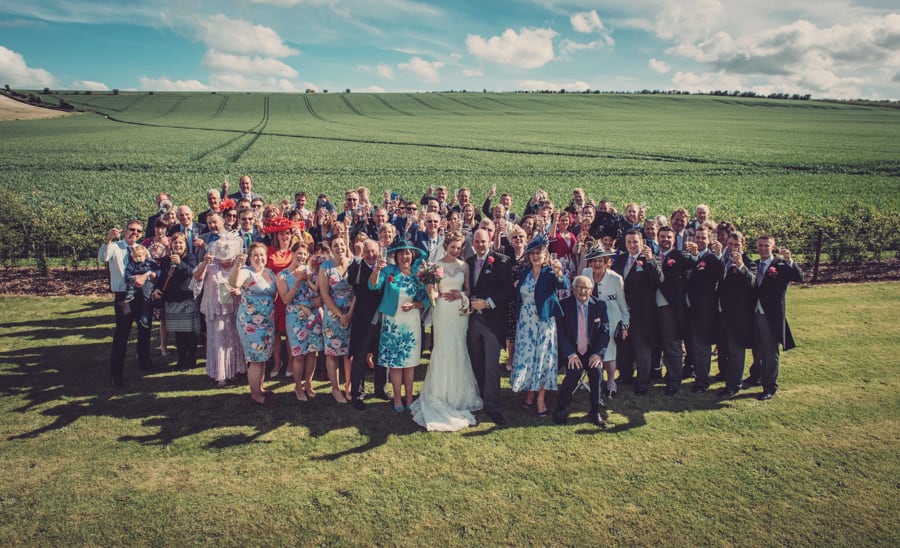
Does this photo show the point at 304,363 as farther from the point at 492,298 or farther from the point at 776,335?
the point at 776,335

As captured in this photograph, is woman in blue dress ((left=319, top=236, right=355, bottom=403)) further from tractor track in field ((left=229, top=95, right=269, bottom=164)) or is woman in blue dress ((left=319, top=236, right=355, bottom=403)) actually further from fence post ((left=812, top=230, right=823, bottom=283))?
tractor track in field ((left=229, top=95, right=269, bottom=164))

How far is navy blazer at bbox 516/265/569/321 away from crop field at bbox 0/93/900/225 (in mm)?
17848

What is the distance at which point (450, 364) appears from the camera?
21.9 feet

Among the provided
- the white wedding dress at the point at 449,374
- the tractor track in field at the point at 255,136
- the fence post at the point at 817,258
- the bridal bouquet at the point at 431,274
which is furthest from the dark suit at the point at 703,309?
the tractor track in field at the point at 255,136

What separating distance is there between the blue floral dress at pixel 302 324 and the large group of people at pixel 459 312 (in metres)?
0.02

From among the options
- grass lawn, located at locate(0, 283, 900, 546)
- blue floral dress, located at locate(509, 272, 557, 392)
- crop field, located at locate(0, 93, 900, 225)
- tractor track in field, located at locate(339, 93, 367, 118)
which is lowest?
grass lawn, located at locate(0, 283, 900, 546)

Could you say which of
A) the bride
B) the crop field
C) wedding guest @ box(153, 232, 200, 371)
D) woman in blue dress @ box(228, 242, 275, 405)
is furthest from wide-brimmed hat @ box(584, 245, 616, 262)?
the crop field

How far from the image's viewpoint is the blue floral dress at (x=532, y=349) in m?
6.46

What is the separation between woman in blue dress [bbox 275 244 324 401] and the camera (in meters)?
6.72

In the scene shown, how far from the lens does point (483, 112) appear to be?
8494cm

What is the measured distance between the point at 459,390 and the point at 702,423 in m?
3.32

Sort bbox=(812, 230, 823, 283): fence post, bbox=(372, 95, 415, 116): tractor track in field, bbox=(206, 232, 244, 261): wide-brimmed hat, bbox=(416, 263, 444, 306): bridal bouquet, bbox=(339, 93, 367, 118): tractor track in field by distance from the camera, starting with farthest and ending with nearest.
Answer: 1. bbox=(372, 95, 415, 116): tractor track in field
2. bbox=(339, 93, 367, 118): tractor track in field
3. bbox=(812, 230, 823, 283): fence post
4. bbox=(206, 232, 244, 261): wide-brimmed hat
5. bbox=(416, 263, 444, 306): bridal bouquet

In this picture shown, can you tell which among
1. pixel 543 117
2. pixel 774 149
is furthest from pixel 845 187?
pixel 543 117

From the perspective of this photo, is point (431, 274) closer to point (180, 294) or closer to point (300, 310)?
point (300, 310)
